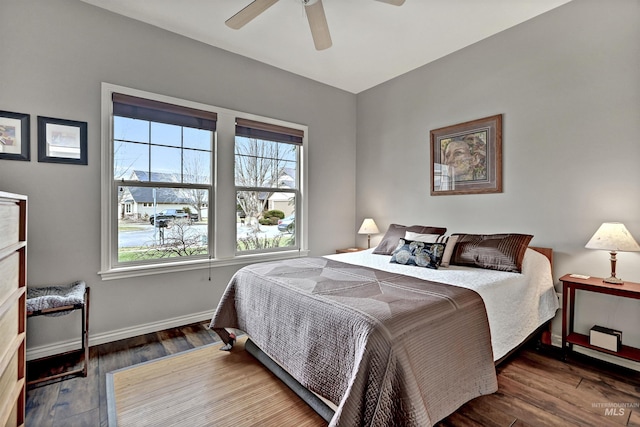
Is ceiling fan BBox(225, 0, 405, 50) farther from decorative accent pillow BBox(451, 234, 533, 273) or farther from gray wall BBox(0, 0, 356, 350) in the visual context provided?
decorative accent pillow BBox(451, 234, 533, 273)

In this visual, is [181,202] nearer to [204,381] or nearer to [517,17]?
[204,381]

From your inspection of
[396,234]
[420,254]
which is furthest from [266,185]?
[420,254]

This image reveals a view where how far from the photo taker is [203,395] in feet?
6.44

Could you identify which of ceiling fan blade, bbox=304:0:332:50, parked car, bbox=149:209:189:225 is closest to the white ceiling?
ceiling fan blade, bbox=304:0:332:50

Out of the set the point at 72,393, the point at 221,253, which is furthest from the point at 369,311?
the point at 221,253

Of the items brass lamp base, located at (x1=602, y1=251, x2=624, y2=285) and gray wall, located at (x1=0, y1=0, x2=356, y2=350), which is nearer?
brass lamp base, located at (x1=602, y1=251, x2=624, y2=285)

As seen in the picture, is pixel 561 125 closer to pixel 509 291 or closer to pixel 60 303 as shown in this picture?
pixel 509 291

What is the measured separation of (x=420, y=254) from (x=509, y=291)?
741mm

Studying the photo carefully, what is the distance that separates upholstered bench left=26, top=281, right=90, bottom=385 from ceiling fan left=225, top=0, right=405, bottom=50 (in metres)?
2.27

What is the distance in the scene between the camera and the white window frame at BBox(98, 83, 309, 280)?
2678 mm

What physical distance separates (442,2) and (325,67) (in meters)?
1.51

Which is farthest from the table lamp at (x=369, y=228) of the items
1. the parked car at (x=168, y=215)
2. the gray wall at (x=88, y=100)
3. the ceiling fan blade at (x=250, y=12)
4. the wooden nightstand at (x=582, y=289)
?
the ceiling fan blade at (x=250, y=12)

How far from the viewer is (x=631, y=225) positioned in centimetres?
234

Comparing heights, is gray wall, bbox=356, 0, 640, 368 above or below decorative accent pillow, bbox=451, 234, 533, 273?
above
